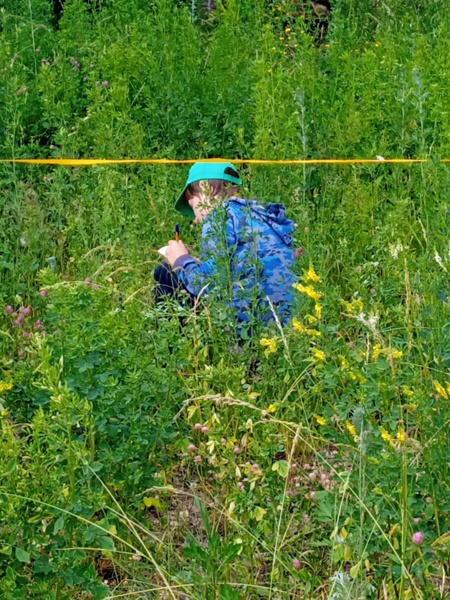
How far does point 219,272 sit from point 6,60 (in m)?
3.15

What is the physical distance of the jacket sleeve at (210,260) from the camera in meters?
3.44

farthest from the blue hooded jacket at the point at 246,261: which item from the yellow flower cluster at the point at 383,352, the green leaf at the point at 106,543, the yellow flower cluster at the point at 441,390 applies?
the green leaf at the point at 106,543

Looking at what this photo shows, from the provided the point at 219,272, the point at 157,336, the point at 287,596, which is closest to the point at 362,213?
the point at 219,272

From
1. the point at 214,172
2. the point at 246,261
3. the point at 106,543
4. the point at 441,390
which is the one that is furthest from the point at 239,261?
the point at 106,543

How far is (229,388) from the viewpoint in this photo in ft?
10.0

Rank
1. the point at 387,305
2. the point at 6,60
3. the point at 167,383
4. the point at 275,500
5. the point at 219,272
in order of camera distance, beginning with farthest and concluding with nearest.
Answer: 1. the point at 6,60
2. the point at 219,272
3. the point at 387,305
4. the point at 167,383
5. the point at 275,500

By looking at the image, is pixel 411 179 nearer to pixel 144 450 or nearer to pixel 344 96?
pixel 344 96

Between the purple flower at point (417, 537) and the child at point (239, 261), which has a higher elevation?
the child at point (239, 261)

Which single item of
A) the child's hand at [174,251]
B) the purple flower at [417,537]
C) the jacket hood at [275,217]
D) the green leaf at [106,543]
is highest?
the jacket hood at [275,217]

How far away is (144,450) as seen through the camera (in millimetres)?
2762

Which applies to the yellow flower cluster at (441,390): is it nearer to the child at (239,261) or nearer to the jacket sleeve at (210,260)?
the child at (239,261)

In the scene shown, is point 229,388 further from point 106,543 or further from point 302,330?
point 106,543

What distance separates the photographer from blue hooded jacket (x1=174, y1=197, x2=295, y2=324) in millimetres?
3445

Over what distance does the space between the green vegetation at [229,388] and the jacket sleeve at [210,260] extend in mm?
138
